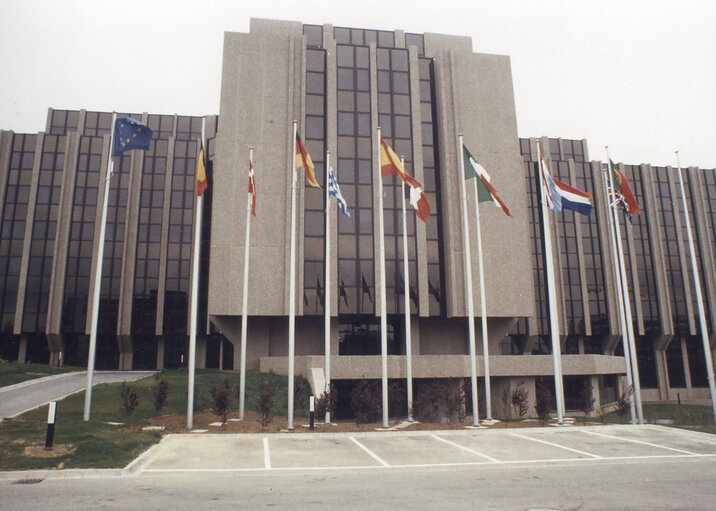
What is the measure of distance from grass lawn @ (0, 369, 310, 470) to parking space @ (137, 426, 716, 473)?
3.17 feet

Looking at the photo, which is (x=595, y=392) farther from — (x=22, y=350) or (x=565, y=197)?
(x=22, y=350)

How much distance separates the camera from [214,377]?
105 ft

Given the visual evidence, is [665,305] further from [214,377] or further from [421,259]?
[214,377]

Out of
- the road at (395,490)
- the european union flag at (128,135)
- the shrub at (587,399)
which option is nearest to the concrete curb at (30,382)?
the european union flag at (128,135)

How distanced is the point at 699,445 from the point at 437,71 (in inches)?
1378

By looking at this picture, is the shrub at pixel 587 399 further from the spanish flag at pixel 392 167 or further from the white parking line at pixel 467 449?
the spanish flag at pixel 392 167

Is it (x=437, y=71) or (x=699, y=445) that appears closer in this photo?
(x=699, y=445)

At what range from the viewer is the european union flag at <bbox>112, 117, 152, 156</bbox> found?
20.3 meters

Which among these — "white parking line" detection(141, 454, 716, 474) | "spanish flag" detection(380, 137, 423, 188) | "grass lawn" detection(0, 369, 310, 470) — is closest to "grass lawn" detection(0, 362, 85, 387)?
"grass lawn" detection(0, 369, 310, 470)

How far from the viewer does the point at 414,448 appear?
15930mm

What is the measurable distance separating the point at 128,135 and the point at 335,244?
2049 centimetres

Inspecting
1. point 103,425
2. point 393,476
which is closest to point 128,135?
point 103,425

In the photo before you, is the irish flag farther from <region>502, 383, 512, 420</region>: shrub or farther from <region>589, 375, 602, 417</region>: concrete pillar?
<region>589, 375, 602, 417</region>: concrete pillar

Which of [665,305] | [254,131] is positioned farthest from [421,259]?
[665,305]
